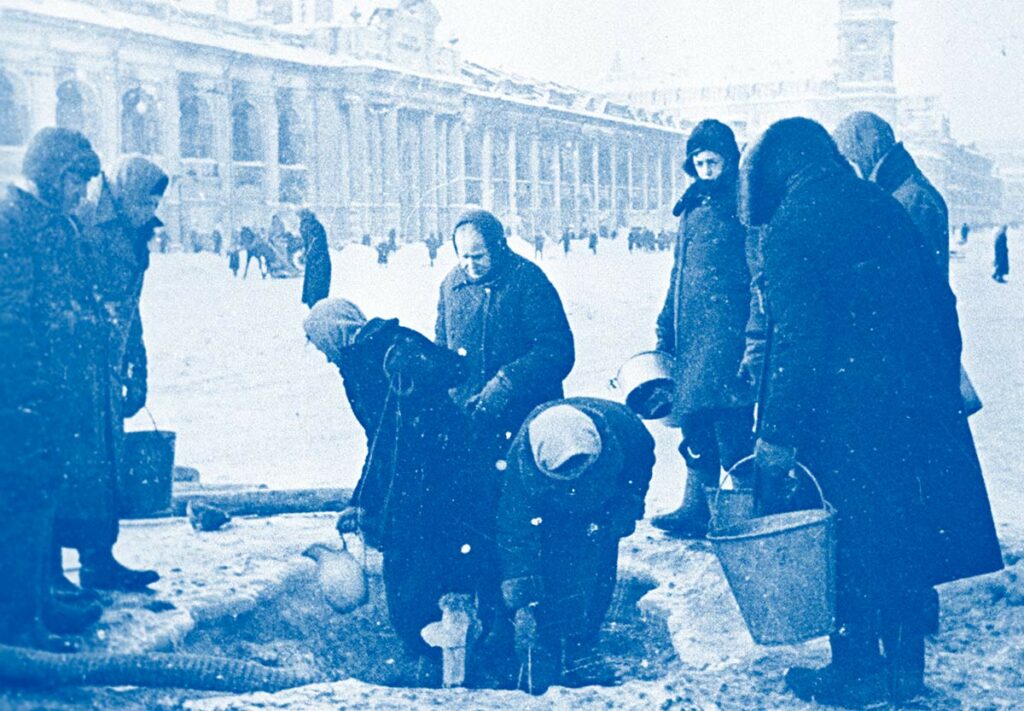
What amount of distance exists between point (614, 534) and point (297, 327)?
5.48ft

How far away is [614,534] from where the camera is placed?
414 cm

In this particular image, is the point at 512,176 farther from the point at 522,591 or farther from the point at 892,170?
the point at 522,591

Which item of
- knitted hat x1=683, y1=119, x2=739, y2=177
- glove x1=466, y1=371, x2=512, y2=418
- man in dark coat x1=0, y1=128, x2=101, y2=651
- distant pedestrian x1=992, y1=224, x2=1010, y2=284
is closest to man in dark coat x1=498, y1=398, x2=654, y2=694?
glove x1=466, y1=371, x2=512, y2=418

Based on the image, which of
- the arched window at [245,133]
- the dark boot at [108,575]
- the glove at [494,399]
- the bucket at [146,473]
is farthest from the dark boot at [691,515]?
the arched window at [245,133]

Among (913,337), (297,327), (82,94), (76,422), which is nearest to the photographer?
(913,337)

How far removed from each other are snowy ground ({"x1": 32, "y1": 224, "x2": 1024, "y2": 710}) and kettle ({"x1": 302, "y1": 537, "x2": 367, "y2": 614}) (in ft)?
1.37

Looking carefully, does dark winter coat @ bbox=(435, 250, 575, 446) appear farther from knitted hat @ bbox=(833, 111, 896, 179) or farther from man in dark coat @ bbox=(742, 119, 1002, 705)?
knitted hat @ bbox=(833, 111, 896, 179)

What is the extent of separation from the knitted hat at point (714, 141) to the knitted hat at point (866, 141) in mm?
396

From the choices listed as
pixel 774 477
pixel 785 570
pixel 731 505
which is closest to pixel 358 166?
pixel 731 505

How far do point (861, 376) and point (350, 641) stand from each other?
6.86 ft

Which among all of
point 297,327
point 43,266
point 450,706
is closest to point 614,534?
point 450,706

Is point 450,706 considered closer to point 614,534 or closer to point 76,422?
point 614,534

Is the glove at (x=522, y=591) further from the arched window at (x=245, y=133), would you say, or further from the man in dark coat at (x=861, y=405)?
the arched window at (x=245, y=133)

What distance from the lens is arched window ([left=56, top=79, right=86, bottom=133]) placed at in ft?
12.9
